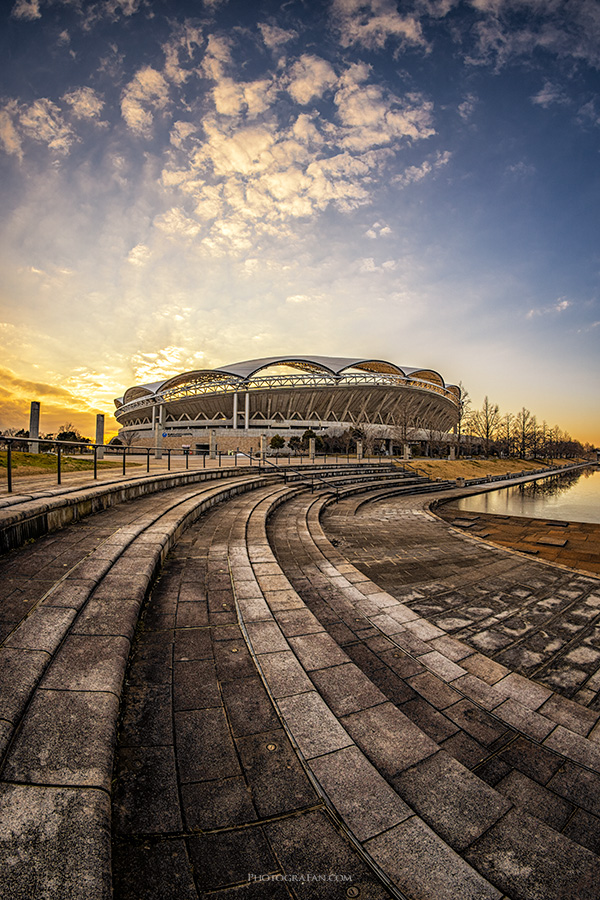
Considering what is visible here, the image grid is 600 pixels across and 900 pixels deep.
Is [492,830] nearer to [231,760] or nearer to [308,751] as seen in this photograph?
[308,751]

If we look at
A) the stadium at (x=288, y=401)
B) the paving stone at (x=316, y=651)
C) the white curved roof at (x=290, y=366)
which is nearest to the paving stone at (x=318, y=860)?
the paving stone at (x=316, y=651)

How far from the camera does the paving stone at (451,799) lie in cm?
182

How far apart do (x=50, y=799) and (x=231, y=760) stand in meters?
0.89

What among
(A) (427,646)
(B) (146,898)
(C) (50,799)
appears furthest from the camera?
(A) (427,646)

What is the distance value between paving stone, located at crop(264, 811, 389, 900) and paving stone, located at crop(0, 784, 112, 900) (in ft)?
2.34

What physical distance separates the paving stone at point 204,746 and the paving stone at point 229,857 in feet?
1.08

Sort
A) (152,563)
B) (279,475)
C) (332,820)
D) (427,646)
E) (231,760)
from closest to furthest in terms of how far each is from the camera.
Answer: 1. (332,820)
2. (231,760)
3. (427,646)
4. (152,563)
5. (279,475)

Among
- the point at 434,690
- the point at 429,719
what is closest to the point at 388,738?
the point at 429,719

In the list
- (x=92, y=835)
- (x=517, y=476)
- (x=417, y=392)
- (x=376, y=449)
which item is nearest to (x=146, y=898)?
(x=92, y=835)

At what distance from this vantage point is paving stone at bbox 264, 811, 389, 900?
1.47 m

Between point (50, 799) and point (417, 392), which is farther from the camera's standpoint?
point (417, 392)

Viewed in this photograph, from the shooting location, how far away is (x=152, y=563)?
419 centimetres

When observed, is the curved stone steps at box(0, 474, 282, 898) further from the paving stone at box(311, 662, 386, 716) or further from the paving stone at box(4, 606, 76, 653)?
the paving stone at box(311, 662, 386, 716)

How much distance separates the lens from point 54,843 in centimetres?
137
